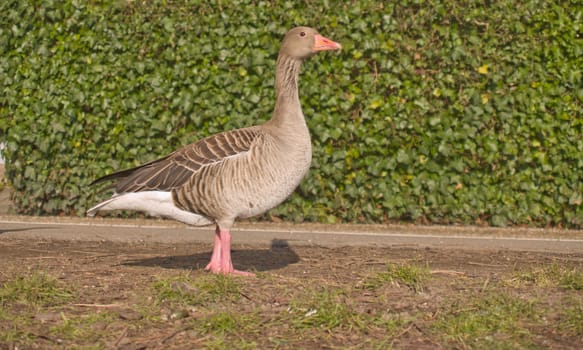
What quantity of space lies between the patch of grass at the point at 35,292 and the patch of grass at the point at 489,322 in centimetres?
240

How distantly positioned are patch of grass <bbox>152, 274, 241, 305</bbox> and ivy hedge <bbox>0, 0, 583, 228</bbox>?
413cm

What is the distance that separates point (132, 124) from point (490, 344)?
6151 mm

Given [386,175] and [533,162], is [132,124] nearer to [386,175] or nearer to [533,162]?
[386,175]

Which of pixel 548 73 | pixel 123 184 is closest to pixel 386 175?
pixel 548 73

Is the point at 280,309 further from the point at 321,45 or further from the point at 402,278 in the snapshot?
the point at 321,45

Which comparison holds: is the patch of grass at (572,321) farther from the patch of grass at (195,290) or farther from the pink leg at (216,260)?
the pink leg at (216,260)

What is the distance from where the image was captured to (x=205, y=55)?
30.9ft

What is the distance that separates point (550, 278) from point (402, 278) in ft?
3.68

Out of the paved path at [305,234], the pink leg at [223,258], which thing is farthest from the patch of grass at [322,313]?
the paved path at [305,234]

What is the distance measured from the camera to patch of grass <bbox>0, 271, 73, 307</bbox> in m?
5.05

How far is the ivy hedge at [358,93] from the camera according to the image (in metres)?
9.22

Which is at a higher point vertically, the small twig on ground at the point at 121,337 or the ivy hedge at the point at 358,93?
the ivy hedge at the point at 358,93

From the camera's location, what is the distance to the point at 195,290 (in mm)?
5125

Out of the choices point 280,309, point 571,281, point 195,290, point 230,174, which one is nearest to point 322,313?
point 280,309
